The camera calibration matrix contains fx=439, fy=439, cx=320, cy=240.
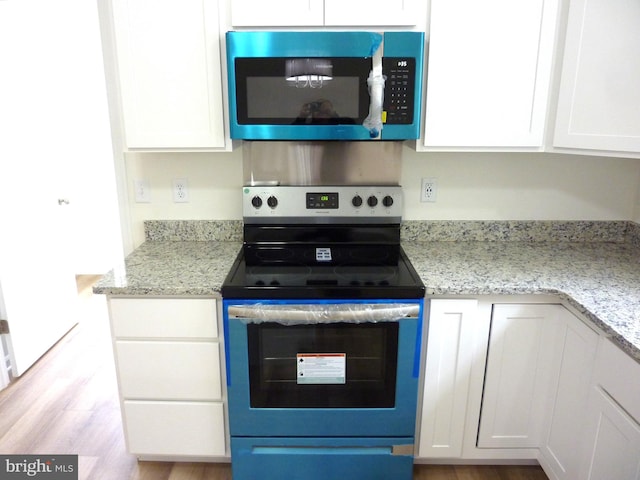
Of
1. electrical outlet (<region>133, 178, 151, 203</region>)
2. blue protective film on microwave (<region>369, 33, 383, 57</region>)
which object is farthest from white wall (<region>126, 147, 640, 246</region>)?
blue protective film on microwave (<region>369, 33, 383, 57</region>)

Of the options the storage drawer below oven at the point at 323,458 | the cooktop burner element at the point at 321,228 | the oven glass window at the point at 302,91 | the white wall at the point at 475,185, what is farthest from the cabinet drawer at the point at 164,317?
the oven glass window at the point at 302,91

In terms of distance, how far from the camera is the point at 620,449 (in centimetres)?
127

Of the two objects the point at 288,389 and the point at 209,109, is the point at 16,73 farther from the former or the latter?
the point at 288,389

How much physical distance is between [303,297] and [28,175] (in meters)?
1.98

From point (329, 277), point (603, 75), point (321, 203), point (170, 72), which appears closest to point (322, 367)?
point (329, 277)

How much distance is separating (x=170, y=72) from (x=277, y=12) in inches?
17.9

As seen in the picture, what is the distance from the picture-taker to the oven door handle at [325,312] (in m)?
1.57

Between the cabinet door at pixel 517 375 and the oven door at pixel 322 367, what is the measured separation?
0.31 m

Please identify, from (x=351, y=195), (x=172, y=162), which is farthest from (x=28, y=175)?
(x=351, y=195)

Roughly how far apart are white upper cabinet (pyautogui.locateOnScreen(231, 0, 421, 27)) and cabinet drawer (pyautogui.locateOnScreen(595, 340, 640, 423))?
1.29 m

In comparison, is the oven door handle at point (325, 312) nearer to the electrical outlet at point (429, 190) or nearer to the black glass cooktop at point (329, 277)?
the black glass cooktop at point (329, 277)

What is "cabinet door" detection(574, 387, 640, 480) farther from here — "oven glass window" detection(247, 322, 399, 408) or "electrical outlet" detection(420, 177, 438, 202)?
"electrical outlet" detection(420, 177, 438, 202)

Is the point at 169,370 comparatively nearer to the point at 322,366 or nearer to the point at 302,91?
the point at 322,366

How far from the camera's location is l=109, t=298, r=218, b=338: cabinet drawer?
1.63 metres
